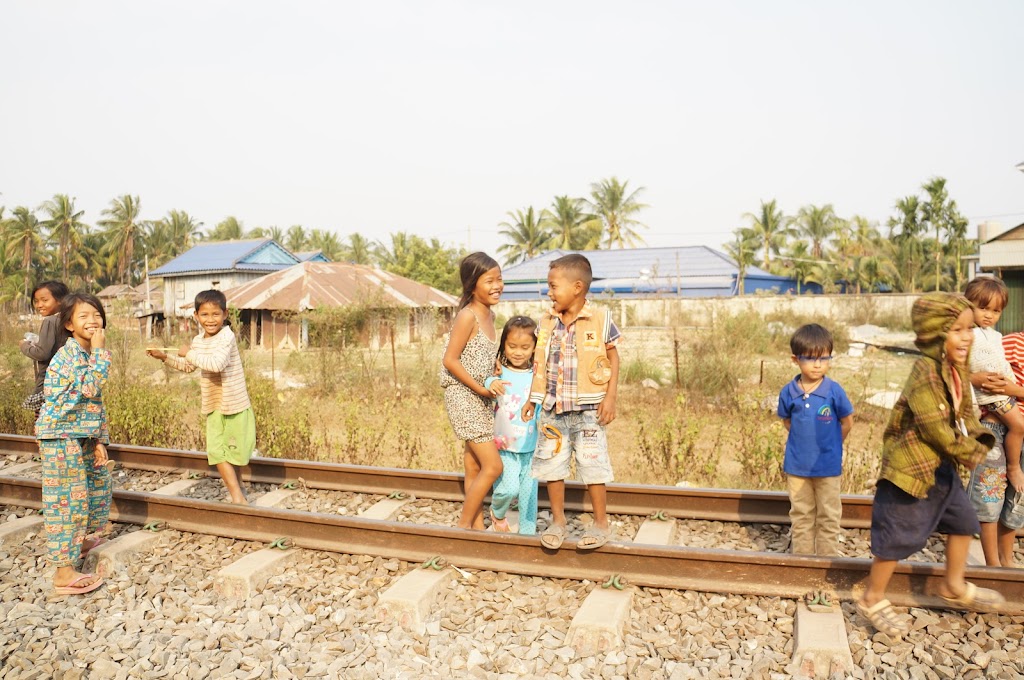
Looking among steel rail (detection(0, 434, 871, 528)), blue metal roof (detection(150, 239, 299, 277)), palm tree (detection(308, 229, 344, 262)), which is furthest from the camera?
palm tree (detection(308, 229, 344, 262))

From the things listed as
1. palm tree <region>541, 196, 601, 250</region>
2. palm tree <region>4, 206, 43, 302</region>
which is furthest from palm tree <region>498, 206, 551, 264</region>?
palm tree <region>4, 206, 43, 302</region>

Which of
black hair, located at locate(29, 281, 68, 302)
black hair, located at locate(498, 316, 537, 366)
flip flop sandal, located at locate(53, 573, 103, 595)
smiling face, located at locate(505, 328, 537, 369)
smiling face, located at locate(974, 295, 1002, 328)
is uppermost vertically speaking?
black hair, located at locate(29, 281, 68, 302)

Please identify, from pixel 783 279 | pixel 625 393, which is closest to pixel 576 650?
pixel 625 393

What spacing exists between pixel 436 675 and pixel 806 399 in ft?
7.81

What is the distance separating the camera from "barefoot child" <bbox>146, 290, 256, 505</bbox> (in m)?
5.06

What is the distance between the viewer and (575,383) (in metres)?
4.14

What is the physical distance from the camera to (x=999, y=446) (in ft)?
13.0

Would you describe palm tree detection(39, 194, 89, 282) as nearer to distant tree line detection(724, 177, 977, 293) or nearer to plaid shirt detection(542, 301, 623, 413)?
distant tree line detection(724, 177, 977, 293)

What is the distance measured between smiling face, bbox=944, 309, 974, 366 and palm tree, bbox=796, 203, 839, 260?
198 feet

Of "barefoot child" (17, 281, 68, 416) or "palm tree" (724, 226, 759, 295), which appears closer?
"barefoot child" (17, 281, 68, 416)

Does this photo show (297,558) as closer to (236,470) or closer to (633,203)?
(236,470)

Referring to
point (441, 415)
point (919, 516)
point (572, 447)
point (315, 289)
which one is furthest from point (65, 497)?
point (315, 289)

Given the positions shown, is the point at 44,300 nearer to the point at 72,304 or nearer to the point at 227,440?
the point at 72,304

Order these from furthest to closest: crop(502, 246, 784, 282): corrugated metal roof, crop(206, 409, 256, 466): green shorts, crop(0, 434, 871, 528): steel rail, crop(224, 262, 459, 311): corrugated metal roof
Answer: crop(502, 246, 784, 282): corrugated metal roof < crop(224, 262, 459, 311): corrugated metal roof < crop(206, 409, 256, 466): green shorts < crop(0, 434, 871, 528): steel rail
